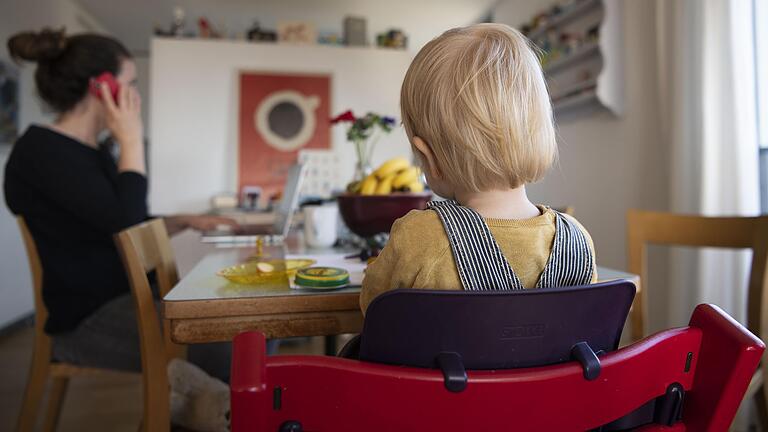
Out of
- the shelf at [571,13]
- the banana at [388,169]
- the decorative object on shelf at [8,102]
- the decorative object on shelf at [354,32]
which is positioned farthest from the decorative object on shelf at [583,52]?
the decorative object on shelf at [8,102]

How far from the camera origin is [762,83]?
1.74 metres

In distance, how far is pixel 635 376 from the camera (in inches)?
18.1

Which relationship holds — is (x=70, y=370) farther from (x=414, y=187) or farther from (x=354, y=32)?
(x=354, y=32)

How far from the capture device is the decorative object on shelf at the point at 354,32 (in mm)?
4004

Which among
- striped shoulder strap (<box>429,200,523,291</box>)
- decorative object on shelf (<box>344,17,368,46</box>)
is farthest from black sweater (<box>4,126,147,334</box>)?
decorative object on shelf (<box>344,17,368,46</box>)

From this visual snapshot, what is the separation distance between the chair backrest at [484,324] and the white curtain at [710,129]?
163cm

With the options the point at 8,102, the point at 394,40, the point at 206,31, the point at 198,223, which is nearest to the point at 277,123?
the point at 206,31

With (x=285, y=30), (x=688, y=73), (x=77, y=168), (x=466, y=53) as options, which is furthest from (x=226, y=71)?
(x=466, y=53)

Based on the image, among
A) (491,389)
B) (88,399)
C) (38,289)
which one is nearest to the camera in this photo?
(491,389)

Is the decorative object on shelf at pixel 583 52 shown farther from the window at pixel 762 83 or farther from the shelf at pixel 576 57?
the window at pixel 762 83

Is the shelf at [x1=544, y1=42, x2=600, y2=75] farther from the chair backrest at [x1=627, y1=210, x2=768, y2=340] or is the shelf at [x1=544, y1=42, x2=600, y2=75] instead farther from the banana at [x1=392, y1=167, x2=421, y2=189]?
the banana at [x1=392, y1=167, x2=421, y2=189]

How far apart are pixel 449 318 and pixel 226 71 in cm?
372

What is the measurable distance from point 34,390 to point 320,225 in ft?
3.13

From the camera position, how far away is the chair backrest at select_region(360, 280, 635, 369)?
0.42m
